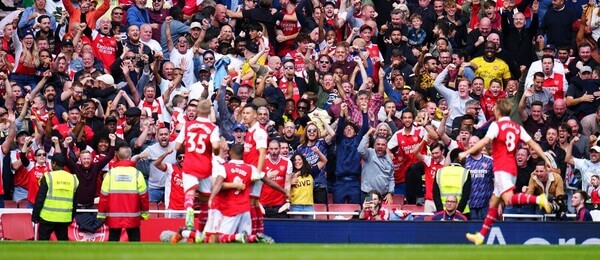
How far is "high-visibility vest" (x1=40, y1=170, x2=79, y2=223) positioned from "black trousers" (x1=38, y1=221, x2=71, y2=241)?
0.11 meters

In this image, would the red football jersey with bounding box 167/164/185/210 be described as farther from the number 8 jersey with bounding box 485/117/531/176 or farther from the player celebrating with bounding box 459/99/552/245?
the number 8 jersey with bounding box 485/117/531/176

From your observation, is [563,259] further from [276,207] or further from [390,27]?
[390,27]

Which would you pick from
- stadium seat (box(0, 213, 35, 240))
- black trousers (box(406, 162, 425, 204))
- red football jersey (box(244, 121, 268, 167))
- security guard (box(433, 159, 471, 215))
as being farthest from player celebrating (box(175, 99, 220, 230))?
black trousers (box(406, 162, 425, 204))

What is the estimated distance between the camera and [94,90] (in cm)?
2831

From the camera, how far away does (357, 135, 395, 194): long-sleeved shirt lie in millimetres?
26109

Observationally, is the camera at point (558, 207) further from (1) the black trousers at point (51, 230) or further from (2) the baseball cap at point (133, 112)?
(1) the black trousers at point (51, 230)

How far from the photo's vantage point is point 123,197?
76.7 feet

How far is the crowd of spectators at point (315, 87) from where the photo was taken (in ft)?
85.7

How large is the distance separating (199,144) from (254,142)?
68.8 inches

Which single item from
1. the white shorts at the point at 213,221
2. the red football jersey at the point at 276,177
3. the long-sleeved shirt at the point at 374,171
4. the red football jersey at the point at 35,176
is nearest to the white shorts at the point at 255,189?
the white shorts at the point at 213,221

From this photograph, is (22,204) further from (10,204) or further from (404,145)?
(404,145)

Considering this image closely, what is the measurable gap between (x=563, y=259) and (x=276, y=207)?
869 cm

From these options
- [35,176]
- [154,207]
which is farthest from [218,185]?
[35,176]

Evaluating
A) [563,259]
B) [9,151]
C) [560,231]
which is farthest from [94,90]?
[563,259]
